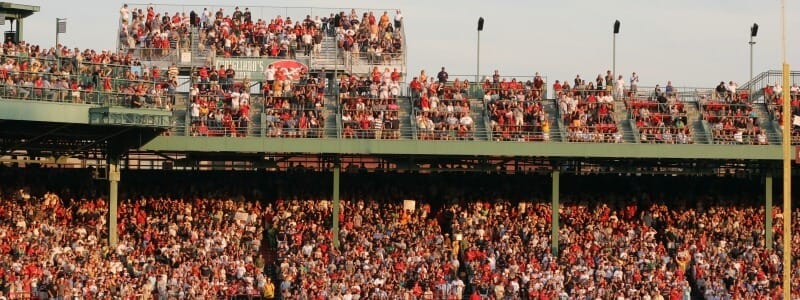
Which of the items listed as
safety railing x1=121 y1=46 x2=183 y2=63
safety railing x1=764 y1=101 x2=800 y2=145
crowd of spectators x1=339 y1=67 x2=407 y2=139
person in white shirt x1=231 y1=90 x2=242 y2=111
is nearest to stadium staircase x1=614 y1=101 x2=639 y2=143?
safety railing x1=764 y1=101 x2=800 y2=145

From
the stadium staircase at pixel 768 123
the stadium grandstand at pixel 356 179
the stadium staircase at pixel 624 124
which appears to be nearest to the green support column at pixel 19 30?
the stadium grandstand at pixel 356 179

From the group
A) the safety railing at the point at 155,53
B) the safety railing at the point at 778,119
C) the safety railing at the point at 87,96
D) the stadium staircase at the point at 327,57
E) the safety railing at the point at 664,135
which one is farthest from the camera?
the stadium staircase at the point at 327,57

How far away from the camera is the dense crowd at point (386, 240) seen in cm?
3306

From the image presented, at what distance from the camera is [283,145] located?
35312 millimetres

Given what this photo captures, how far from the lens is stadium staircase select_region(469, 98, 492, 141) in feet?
121

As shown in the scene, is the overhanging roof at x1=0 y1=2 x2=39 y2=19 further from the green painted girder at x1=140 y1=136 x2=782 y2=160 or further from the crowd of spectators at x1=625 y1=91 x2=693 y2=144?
the crowd of spectators at x1=625 y1=91 x2=693 y2=144

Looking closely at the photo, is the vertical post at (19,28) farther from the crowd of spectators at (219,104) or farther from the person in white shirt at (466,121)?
the person in white shirt at (466,121)

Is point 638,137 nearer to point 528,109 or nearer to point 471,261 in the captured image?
point 528,109

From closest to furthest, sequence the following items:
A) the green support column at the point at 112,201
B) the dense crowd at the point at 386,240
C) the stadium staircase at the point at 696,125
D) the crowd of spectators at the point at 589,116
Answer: the dense crowd at the point at 386,240, the green support column at the point at 112,201, the crowd of spectators at the point at 589,116, the stadium staircase at the point at 696,125

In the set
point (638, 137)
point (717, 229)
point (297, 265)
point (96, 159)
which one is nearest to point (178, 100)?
point (96, 159)

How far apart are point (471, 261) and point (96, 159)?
30.5 ft

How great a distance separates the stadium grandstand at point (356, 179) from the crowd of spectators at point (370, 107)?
0.06 metres

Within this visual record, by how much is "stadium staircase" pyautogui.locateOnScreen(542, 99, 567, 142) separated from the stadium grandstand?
0.30ft

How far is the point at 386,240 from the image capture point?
35.8 m
